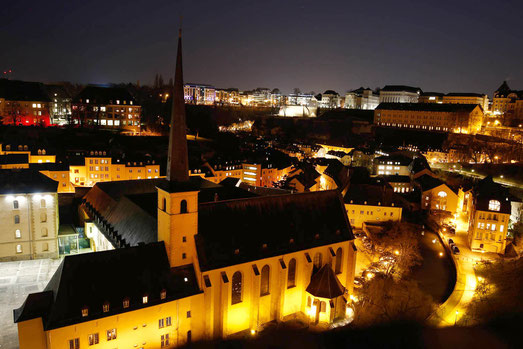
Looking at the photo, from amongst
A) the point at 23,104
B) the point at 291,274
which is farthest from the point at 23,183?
the point at 23,104

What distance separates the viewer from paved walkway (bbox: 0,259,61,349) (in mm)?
30539

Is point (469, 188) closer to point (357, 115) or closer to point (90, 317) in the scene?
point (90, 317)

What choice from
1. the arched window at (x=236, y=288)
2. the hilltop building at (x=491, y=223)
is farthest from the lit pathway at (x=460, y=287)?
the arched window at (x=236, y=288)

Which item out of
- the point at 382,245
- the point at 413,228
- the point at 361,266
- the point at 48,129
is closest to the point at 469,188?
the point at 413,228

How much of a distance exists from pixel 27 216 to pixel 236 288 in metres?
27.6

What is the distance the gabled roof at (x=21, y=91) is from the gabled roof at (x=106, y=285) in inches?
3792

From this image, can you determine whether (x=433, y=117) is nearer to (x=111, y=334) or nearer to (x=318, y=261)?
(x=318, y=261)

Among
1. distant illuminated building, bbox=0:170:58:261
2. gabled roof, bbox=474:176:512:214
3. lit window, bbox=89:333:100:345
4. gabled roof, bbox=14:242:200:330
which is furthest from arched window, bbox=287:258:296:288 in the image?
gabled roof, bbox=474:176:512:214

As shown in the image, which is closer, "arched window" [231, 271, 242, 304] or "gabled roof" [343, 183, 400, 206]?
"arched window" [231, 271, 242, 304]

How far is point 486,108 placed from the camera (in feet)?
627

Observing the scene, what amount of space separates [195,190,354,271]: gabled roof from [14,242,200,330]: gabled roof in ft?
9.55

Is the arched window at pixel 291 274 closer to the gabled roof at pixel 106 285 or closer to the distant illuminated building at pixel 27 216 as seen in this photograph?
the gabled roof at pixel 106 285

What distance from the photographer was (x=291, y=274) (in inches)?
1459

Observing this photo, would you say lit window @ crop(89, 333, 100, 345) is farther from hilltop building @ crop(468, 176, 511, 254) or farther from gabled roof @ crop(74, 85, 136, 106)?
gabled roof @ crop(74, 85, 136, 106)
